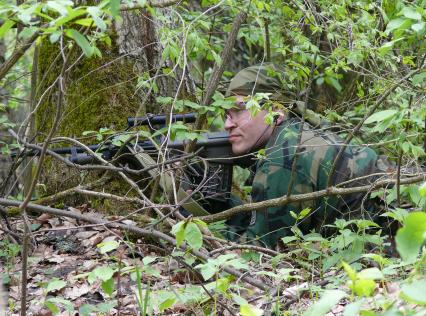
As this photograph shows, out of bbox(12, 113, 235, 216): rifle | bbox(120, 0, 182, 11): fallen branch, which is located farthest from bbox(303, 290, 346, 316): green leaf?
bbox(12, 113, 235, 216): rifle

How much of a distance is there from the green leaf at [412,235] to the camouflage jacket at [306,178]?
→ 2833 millimetres

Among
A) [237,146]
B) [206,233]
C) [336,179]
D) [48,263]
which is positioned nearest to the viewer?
[206,233]

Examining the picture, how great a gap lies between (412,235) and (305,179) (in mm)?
2930

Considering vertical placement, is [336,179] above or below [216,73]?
below

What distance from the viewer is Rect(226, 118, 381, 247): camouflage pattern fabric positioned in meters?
4.54

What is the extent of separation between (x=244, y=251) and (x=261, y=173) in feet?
3.10

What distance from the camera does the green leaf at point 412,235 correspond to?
1657 millimetres

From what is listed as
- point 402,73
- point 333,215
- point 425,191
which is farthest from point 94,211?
point 425,191

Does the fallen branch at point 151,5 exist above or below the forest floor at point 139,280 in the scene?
above

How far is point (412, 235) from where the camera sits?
167 centimetres

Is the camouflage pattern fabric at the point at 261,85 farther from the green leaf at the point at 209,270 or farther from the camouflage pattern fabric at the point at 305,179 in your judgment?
the green leaf at the point at 209,270

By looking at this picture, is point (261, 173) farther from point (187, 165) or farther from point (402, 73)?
point (402, 73)

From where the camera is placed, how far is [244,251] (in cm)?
385

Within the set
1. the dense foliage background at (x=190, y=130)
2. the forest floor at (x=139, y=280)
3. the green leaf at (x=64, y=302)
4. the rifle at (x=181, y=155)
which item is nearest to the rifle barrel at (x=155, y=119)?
the rifle at (x=181, y=155)
